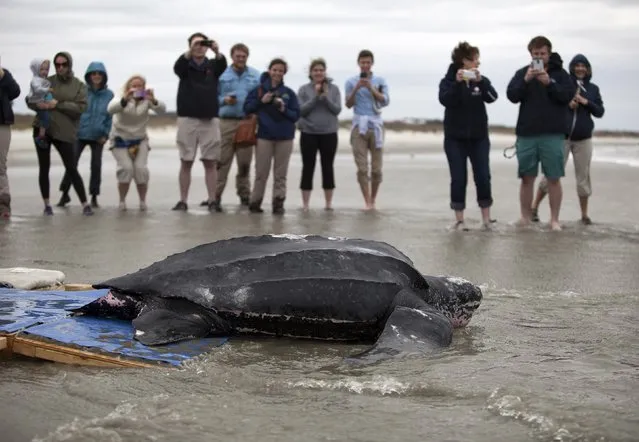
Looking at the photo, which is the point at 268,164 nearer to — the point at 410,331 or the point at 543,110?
the point at 543,110

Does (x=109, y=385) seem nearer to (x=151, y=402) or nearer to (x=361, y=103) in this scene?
(x=151, y=402)

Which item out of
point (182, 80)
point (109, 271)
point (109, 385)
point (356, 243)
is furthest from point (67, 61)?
point (109, 385)

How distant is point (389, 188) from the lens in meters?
13.6

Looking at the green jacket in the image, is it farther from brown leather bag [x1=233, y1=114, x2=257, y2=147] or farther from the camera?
the camera

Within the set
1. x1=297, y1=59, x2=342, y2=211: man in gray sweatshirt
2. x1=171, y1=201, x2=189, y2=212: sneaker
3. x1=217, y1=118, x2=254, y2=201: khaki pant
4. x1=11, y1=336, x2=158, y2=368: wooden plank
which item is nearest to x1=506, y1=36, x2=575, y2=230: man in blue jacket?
x1=297, y1=59, x2=342, y2=211: man in gray sweatshirt

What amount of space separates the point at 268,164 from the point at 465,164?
7.86ft

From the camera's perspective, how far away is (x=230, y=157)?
10680 millimetres

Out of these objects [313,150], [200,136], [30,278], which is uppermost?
[200,136]

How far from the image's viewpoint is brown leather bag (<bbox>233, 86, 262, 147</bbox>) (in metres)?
10.2

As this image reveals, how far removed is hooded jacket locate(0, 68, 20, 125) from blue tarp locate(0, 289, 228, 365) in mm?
4929

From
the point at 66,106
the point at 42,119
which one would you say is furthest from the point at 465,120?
the point at 42,119

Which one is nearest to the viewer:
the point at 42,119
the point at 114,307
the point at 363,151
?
the point at 114,307

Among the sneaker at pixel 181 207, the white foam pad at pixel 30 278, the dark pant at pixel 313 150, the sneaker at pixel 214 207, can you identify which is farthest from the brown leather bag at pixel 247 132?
the white foam pad at pixel 30 278

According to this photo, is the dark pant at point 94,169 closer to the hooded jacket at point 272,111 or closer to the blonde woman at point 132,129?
the blonde woman at point 132,129
